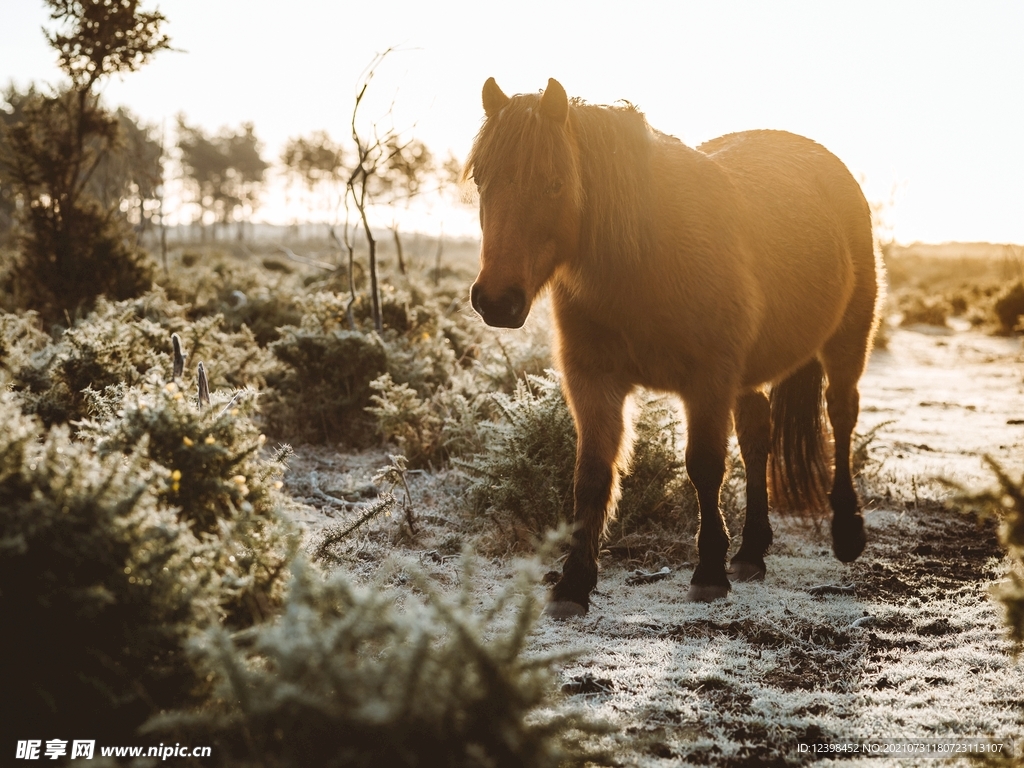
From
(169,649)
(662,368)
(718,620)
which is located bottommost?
(718,620)

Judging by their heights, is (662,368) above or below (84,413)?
above

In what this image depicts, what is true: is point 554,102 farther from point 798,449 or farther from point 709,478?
point 798,449

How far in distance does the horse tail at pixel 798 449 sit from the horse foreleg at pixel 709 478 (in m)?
1.26

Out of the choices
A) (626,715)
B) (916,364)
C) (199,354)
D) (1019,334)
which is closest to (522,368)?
(199,354)

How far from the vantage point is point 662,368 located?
3.43 meters

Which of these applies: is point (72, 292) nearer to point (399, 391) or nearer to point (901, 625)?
point (399, 391)

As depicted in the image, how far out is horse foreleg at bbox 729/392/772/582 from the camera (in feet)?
13.4

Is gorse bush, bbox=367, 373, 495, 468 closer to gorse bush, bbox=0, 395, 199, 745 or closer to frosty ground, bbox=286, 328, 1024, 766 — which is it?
frosty ground, bbox=286, 328, 1024, 766

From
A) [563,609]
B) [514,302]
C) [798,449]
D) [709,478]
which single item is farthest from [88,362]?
[798,449]

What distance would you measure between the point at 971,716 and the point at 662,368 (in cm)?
170

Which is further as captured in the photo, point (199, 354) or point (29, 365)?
point (199, 354)

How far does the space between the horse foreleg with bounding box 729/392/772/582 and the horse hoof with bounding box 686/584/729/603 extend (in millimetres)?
442

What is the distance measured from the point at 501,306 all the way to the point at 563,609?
1.40 meters

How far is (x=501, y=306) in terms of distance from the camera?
2.87 metres
